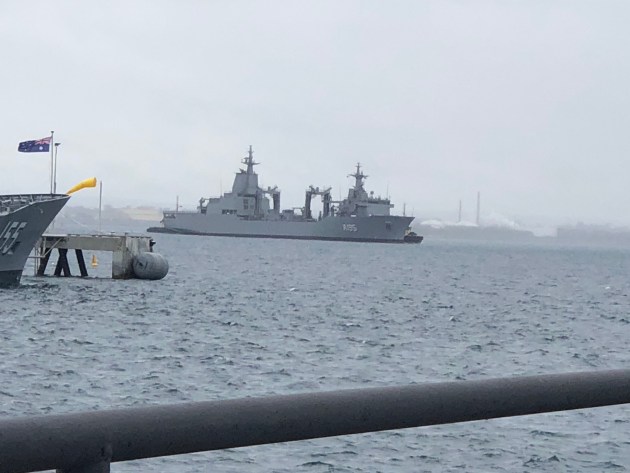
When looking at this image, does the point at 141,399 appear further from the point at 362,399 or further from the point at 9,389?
the point at 362,399

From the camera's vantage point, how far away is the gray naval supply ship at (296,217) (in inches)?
6486

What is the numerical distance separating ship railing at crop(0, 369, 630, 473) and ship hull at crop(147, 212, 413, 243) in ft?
526

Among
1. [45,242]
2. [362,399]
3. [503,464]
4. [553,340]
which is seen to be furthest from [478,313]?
[362,399]

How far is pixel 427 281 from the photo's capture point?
75125 mm

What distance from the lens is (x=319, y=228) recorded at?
6590 inches

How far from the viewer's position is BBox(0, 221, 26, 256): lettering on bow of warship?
45656 mm

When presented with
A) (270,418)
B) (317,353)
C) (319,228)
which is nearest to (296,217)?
(319,228)

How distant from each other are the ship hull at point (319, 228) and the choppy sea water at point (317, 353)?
100 metres

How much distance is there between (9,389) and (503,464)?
9.84 m

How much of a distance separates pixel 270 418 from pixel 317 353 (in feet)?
87.7

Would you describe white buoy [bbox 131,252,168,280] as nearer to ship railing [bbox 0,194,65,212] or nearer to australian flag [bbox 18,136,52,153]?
ship railing [bbox 0,194,65,212]

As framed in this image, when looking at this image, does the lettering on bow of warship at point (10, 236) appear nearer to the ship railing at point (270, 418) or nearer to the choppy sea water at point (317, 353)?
the choppy sea water at point (317, 353)

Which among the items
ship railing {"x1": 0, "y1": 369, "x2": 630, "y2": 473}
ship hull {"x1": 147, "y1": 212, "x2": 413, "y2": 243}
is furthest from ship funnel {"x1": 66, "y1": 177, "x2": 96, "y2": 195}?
ship hull {"x1": 147, "y1": 212, "x2": 413, "y2": 243}

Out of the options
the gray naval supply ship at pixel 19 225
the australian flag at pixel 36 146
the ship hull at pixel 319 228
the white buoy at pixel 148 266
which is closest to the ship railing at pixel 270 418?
the gray naval supply ship at pixel 19 225
